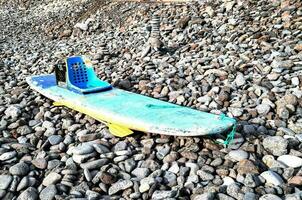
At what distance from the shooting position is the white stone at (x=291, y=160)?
15.1ft

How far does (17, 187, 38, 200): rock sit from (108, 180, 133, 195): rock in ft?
2.86

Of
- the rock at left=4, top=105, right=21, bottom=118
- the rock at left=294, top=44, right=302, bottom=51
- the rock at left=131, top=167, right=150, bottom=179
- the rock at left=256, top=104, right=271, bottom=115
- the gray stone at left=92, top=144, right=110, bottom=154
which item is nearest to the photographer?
the rock at left=131, top=167, right=150, bottom=179

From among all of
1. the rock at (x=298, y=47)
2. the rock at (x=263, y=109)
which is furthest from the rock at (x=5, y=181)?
the rock at (x=298, y=47)

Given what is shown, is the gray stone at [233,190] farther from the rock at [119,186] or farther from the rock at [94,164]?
the rock at [94,164]

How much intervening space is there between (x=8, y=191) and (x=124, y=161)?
4.94 feet

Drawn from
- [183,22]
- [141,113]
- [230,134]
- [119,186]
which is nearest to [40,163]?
[119,186]

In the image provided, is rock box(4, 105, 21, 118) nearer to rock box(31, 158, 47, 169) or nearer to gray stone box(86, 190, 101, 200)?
rock box(31, 158, 47, 169)

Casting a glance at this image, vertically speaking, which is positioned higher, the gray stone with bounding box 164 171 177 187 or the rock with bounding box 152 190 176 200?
the rock with bounding box 152 190 176 200

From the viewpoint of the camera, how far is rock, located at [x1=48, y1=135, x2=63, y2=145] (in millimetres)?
5777

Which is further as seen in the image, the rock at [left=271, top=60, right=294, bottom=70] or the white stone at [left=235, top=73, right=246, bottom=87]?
the rock at [left=271, top=60, right=294, bottom=70]

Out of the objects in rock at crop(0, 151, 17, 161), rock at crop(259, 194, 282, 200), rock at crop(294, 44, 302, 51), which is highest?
rock at crop(294, 44, 302, 51)

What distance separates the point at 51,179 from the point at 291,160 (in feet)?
9.96

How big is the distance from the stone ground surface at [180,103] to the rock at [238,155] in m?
0.01

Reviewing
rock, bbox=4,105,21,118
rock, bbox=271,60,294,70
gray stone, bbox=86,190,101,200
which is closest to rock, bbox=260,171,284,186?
gray stone, bbox=86,190,101,200
